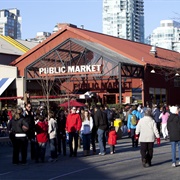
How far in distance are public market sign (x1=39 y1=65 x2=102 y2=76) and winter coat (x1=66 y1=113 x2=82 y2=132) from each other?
19529 millimetres

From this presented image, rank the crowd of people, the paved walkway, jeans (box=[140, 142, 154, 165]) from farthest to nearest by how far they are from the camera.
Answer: the crowd of people → jeans (box=[140, 142, 154, 165]) → the paved walkway

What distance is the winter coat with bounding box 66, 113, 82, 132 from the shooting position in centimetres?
1773

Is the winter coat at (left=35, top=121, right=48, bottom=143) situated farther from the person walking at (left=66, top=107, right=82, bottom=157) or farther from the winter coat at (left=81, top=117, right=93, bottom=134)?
the winter coat at (left=81, top=117, right=93, bottom=134)

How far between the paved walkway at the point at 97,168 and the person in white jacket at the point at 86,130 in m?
0.39

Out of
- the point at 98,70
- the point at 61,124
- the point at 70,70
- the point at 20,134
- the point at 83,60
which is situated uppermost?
the point at 83,60

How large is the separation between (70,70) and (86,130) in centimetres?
2066

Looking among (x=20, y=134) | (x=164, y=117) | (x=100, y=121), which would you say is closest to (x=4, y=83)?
(x=164, y=117)

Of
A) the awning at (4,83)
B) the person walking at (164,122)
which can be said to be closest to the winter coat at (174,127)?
the person walking at (164,122)

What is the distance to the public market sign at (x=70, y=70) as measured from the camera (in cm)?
3744

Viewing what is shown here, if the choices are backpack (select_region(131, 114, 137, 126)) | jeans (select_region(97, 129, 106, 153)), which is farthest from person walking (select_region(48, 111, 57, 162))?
backpack (select_region(131, 114, 137, 126))

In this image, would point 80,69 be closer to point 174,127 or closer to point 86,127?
point 86,127

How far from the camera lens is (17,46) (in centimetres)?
5688

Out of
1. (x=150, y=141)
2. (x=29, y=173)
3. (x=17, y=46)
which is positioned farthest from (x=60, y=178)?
(x=17, y=46)

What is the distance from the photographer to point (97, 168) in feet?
47.8
